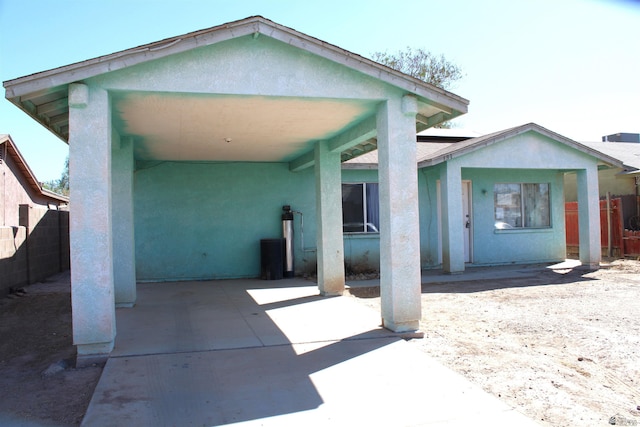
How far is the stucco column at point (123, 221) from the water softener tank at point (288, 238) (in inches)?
179

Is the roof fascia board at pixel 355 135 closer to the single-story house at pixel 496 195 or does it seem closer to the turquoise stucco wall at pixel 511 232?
the single-story house at pixel 496 195

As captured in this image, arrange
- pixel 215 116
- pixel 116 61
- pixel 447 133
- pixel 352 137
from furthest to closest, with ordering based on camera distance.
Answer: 1. pixel 447 133
2. pixel 352 137
3. pixel 215 116
4. pixel 116 61

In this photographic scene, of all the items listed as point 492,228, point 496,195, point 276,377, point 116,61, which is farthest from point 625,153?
point 116,61

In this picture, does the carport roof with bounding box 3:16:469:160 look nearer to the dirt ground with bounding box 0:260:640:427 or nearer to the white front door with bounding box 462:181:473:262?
the dirt ground with bounding box 0:260:640:427

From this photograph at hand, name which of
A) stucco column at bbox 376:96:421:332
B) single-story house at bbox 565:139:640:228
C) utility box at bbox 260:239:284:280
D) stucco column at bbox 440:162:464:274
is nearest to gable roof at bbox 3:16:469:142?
stucco column at bbox 376:96:421:332

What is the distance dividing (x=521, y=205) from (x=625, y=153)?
32.5ft

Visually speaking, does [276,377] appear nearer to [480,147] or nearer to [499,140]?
[480,147]

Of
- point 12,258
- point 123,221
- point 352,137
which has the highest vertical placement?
point 352,137

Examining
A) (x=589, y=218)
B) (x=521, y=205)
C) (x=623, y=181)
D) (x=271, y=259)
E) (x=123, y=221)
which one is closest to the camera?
(x=123, y=221)

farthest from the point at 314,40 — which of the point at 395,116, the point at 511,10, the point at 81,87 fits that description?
the point at 81,87

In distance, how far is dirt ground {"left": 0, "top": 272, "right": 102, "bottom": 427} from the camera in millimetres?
4445

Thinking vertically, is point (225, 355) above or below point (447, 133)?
below

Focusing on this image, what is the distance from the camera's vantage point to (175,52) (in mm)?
5934

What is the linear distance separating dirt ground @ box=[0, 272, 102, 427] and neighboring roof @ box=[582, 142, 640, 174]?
18078mm
